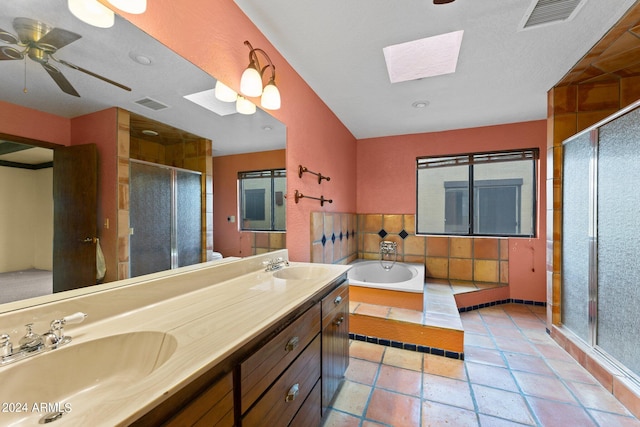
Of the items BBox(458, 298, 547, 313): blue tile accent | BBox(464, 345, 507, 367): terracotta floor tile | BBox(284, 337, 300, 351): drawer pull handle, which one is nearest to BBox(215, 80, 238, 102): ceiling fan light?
BBox(284, 337, 300, 351): drawer pull handle

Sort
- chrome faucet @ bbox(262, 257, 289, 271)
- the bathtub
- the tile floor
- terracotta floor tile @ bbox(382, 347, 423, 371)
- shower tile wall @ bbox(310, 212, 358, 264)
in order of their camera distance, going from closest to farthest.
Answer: the tile floor < chrome faucet @ bbox(262, 257, 289, 271) < terracotta floor tile @ bbox(382, 347, 423, 371) < shower tile wall @ bbox(310, 212, 358, 264) < the bathtub

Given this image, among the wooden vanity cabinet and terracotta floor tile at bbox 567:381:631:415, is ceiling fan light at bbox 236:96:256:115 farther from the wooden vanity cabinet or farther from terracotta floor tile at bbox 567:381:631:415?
terracotta floor tile at bbox 567:381:631:415

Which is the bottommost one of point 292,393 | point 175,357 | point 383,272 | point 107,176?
point 383,272

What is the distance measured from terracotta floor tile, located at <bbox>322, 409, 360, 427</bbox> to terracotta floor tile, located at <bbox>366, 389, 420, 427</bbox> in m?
0.09

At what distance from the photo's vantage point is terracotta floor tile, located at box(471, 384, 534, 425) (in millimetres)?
1491

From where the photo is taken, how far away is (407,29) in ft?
5.41

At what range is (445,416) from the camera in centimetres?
149

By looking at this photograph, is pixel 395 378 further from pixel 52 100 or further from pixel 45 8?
pixel 45 8

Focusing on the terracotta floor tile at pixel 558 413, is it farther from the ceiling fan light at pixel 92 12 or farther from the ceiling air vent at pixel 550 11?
the ceiling fan light at pixel 92 12

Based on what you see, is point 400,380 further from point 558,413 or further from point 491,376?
point 558,413

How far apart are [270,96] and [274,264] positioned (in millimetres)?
1116

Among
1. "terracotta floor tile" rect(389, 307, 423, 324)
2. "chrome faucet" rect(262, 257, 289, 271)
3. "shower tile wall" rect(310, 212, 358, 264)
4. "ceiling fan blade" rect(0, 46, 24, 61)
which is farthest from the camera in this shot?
"shower tile wall" rect(310, 212, 358, 264)

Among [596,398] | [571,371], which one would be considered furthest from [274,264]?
[571,371]

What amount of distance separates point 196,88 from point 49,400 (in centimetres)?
125
